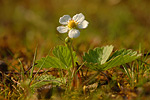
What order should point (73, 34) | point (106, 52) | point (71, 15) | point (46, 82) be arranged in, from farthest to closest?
point (71, 15)
point (106, 52)
point (46, 82)
point (73, 34)

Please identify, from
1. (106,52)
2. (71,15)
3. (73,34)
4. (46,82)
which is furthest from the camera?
(71,15)

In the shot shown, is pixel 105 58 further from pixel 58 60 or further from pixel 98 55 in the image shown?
pixel 58 60

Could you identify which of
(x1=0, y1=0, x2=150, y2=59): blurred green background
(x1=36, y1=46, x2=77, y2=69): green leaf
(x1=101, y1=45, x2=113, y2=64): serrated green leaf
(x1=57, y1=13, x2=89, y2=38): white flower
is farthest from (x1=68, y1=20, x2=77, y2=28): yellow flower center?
(x1=0, y1=0, x2=150, y2=59): blurred green background

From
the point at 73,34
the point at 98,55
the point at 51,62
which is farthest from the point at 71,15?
the point at 73,34

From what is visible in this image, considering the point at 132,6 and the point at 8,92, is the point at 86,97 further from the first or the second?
the point at 132,6

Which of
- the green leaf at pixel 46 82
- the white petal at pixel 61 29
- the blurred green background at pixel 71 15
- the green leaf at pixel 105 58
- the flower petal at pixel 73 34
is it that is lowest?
the green leaf at pixel 46 82

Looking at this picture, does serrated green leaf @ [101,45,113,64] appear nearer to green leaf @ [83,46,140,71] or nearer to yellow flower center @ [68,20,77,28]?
green leaf @ [83,46,140,71]

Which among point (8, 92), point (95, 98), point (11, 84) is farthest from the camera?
point (11, 84)

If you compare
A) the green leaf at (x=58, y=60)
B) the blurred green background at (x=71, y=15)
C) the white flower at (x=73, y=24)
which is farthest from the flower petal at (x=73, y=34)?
the blurred green background at (x=71, y=15)

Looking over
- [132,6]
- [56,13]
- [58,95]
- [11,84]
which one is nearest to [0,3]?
[56,13]

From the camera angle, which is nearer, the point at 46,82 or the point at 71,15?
the point at 46,82

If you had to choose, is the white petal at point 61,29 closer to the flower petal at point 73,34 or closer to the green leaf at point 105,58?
the flower petal at point 73,34
